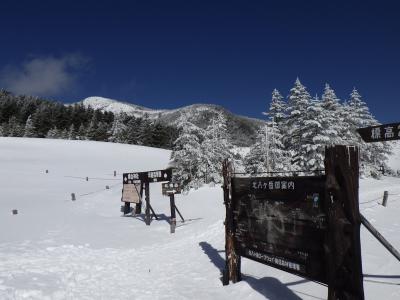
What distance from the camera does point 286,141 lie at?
4241cm

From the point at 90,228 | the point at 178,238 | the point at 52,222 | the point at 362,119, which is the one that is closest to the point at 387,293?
the point at 178,238

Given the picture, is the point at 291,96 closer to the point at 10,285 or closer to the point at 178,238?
the point at 178,238

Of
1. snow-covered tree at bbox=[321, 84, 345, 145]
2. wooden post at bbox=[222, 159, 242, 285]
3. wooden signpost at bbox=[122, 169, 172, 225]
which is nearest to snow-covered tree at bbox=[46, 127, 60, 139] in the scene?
snow-covered tree at bbox=[321, 84, 345, 145]

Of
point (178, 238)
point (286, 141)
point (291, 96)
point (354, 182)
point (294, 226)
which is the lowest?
point (178, 238)

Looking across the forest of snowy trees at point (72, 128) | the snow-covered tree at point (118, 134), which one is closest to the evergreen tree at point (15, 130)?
the forest of snowy trees at point (72, 128)

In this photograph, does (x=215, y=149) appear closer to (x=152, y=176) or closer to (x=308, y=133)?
(x=308, y=133)

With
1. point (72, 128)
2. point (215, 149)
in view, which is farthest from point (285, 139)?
point (72, 128)

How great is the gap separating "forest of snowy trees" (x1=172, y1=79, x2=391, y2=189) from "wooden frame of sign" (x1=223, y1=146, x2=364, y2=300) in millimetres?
23186

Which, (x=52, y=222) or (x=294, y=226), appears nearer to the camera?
(x=294, y=226)

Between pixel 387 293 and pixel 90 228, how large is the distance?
13.6 metres

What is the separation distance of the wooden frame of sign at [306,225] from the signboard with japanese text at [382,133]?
190 centimetres

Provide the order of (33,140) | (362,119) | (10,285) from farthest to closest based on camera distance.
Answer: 1. (33,140)
2. (362,119)
3. (10,285)

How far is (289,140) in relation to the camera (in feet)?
136

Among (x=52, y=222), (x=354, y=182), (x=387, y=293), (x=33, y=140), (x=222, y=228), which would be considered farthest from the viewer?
(x=33, y=140)
